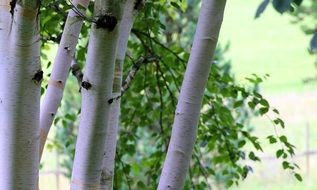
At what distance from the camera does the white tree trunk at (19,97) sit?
38.3 inches

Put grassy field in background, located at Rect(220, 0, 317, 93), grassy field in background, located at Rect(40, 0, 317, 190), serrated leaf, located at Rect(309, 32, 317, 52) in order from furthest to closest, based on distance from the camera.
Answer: grassy field in background, located at Rect(220, 0, 317, 93) → grassy field in background, located at Rect(40, 0, 317, 190) → serrated leaf, located at Rect(309, 32, 317, 52)

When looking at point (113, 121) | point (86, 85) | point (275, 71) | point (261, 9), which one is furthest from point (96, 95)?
point (275, 71)

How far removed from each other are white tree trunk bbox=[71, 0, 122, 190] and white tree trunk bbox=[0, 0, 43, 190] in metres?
0.09

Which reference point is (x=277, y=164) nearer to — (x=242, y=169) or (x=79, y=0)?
(x=242, y=169)

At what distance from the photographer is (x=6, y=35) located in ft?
3.30

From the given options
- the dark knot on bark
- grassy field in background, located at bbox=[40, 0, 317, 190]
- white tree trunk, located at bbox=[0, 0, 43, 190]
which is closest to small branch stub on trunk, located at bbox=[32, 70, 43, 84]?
white tree trunk, located at bbox=[0, 0, 43, 190]

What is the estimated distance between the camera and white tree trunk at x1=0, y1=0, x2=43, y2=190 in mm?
972

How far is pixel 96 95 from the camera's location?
1055 mm

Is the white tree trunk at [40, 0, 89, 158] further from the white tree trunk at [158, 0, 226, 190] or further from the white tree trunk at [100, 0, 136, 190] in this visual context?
the white tree trunk at [158, 0, 226, 190]

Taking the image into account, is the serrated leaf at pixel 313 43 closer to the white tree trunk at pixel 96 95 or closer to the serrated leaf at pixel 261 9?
the serrated leaf at pixel 261 9

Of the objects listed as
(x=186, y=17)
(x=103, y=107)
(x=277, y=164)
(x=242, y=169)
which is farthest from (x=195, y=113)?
(x=277, y=164)

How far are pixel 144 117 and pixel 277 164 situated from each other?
508 centimetres

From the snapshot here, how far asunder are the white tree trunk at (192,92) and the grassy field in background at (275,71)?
16.2 ft

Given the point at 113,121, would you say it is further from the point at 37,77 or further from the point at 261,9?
the point at 261,9
